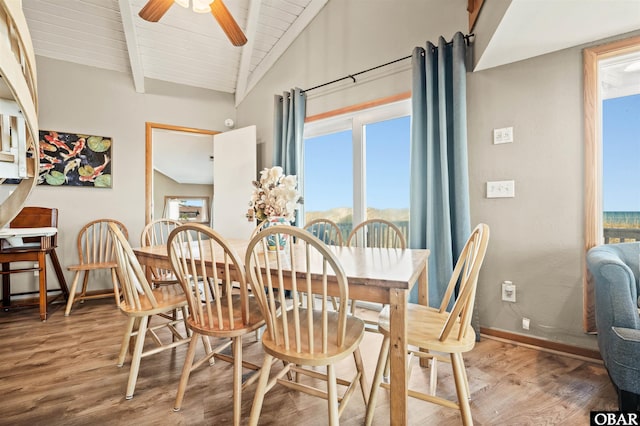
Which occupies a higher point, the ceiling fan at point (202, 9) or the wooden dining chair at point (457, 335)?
the ceiling fan at point (202, 9)

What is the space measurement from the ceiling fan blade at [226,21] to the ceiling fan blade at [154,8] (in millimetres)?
285

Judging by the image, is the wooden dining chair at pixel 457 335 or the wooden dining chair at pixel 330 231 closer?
the wooden dining chair at pixel 457 335

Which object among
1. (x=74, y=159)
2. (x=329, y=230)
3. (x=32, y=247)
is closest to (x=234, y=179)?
(x=74, y=159)

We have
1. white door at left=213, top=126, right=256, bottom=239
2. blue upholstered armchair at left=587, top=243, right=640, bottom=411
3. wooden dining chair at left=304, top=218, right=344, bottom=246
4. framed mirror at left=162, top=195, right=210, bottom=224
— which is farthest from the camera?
framed mirror at left=162, top=195, right=210, bottom=224

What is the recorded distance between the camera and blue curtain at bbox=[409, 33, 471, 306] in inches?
96.0

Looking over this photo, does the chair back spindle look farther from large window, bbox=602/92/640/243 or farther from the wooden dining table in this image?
large window, bbox=602/92/640/243

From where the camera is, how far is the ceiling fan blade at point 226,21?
2.13 meters

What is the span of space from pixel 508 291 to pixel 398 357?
5.19 feet

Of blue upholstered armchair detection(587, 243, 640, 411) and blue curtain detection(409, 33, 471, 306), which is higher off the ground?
blue curtain detection(409, 33, 471, 306)

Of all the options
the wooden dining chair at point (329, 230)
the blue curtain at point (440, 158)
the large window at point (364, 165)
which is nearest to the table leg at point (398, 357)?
the wooden dining chair at point (329, 230)

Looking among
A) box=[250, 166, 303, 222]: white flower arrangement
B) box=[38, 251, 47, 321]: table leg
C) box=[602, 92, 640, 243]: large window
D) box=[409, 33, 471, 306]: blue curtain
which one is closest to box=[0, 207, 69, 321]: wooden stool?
box=[38, 251, 47, 321]: table leg

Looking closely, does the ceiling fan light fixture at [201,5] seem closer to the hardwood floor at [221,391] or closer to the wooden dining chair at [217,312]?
the wooden dining chair at [217,312]

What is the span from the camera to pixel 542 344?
223 centimetres

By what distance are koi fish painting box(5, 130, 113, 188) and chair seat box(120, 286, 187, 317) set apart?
2.51 meters
